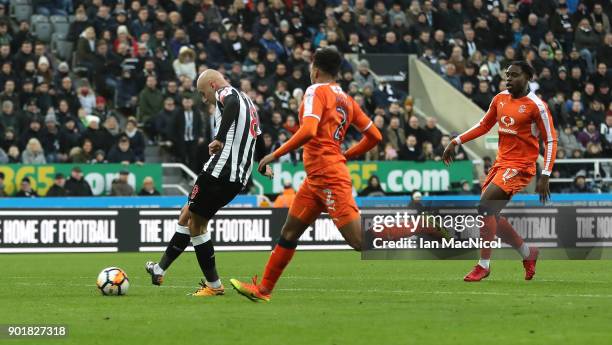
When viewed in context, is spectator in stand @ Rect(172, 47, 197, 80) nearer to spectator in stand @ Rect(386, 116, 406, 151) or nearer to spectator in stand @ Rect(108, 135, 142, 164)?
spectator in stand @ Rect(108, 135, 142, 164)

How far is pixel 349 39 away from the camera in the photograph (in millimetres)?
32531

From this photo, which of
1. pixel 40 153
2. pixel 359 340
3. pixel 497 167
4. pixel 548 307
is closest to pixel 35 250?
pixel 40 153

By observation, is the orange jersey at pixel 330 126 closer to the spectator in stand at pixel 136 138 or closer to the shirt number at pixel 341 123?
the shirt number at pixel 341 123

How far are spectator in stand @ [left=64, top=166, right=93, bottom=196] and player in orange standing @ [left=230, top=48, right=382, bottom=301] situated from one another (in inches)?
561

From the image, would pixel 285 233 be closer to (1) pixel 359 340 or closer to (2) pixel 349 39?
(1) pixel 359 340

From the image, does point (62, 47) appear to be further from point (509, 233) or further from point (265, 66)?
point (509, 233)

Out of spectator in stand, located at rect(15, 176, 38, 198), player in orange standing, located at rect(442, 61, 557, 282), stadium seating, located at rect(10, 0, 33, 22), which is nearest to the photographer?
player in orange standing, located at rect(442, 61, 557, 282)

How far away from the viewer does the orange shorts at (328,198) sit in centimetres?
1175

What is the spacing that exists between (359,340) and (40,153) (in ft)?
58.9

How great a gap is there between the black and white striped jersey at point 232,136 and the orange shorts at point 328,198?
1004 millimetres

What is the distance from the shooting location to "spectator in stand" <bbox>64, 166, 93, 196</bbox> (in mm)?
25719

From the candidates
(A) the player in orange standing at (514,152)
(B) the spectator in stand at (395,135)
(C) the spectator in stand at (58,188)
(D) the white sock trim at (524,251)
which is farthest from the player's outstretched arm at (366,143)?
(B) the spectator in stand at (395,135)

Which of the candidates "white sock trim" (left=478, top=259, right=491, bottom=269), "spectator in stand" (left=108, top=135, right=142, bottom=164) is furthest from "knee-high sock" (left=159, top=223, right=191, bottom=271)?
"spectator in stand" (left=108, top=135, right=142, bottom=164)

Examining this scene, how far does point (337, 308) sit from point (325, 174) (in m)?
1.28
